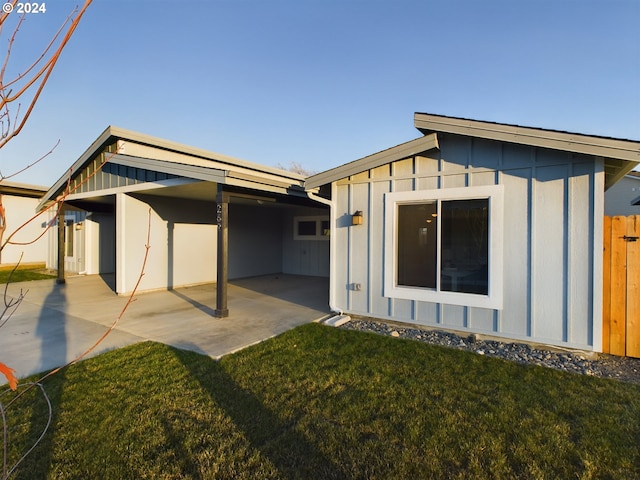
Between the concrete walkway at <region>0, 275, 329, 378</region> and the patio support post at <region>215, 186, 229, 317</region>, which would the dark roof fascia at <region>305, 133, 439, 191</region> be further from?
the concrete walkway at <region>0, 275, 329, 378</region>

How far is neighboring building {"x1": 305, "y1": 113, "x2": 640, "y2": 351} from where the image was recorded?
4488 mm

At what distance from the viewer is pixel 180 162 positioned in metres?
9.96

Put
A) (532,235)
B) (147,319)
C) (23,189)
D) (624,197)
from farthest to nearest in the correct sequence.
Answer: (23,189), (624,197), (147,319), (532,235)

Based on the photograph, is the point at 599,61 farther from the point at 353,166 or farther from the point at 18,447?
the point at 18,447

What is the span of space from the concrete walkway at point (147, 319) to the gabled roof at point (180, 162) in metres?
2.58

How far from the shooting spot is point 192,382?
3746 mm

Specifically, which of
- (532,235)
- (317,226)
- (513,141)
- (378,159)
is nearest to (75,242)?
(317,226)

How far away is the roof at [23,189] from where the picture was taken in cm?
1361

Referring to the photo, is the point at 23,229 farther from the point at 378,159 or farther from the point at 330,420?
the point at 330,420

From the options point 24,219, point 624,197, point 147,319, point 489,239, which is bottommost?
point 147,319

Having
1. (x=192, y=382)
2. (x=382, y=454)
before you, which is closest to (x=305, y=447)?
(x=382, y=454)

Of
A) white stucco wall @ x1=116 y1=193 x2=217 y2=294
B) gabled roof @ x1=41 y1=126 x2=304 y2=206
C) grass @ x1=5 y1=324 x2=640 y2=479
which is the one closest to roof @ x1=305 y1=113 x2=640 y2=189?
gabled roof @ x1=41 y1=126 x2=304 y2=206

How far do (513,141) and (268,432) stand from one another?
15.1 feet

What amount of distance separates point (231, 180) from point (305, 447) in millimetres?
4529
